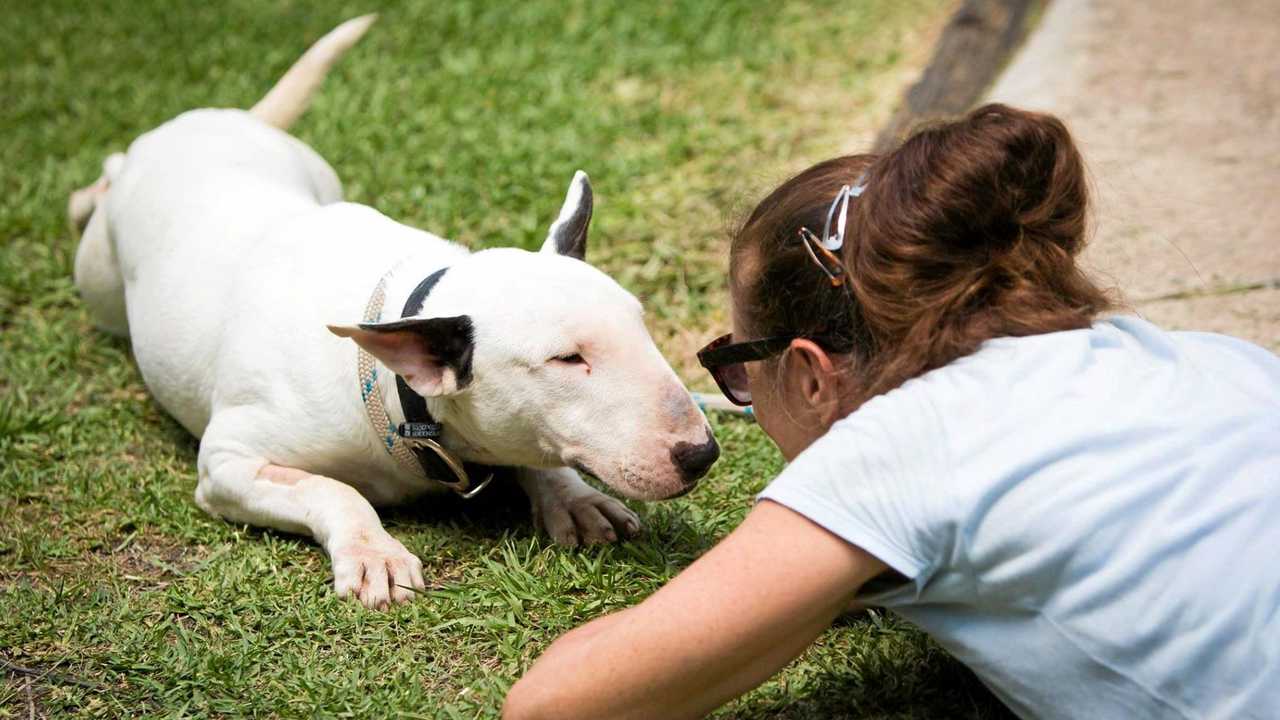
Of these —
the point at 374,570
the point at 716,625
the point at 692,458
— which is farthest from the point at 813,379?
the point at 374,570

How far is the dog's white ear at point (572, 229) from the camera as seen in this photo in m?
3.15

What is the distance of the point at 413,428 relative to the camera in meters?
3.06

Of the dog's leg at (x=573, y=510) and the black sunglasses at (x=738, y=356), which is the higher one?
the black sunglasses at (x=738, y=356)

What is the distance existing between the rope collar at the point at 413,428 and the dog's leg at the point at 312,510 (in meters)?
0.18

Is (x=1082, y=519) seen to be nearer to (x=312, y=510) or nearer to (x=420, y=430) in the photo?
(x=420, y=430)

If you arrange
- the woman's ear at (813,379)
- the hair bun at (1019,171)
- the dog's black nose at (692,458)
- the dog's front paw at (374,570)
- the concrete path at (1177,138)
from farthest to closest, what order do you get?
the concrete path at (1177,138) → the dog's front paw at (374,570) → the dog's black nose at (692,458) → the woman's ear at (813,379) → the hair bun at (1019,171)

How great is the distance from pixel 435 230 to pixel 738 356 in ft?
9.34

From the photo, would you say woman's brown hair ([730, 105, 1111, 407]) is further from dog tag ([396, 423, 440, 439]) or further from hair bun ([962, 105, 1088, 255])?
dog tag ([396, 423, 440, 439])

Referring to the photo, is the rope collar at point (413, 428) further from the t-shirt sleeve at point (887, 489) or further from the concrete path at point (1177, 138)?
the concrete path at point (1177, 138)

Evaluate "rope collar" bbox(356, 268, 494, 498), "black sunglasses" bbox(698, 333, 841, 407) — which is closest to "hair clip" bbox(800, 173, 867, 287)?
"black sunglasses" bbox(698, 333, 841, 407)

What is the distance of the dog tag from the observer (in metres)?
3.05

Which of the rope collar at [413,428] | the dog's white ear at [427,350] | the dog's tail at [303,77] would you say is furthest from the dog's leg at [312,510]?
the dog's tail at [303,77]

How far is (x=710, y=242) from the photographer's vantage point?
4.97 meters

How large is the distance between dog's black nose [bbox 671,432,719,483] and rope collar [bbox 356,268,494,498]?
0.60 meters
